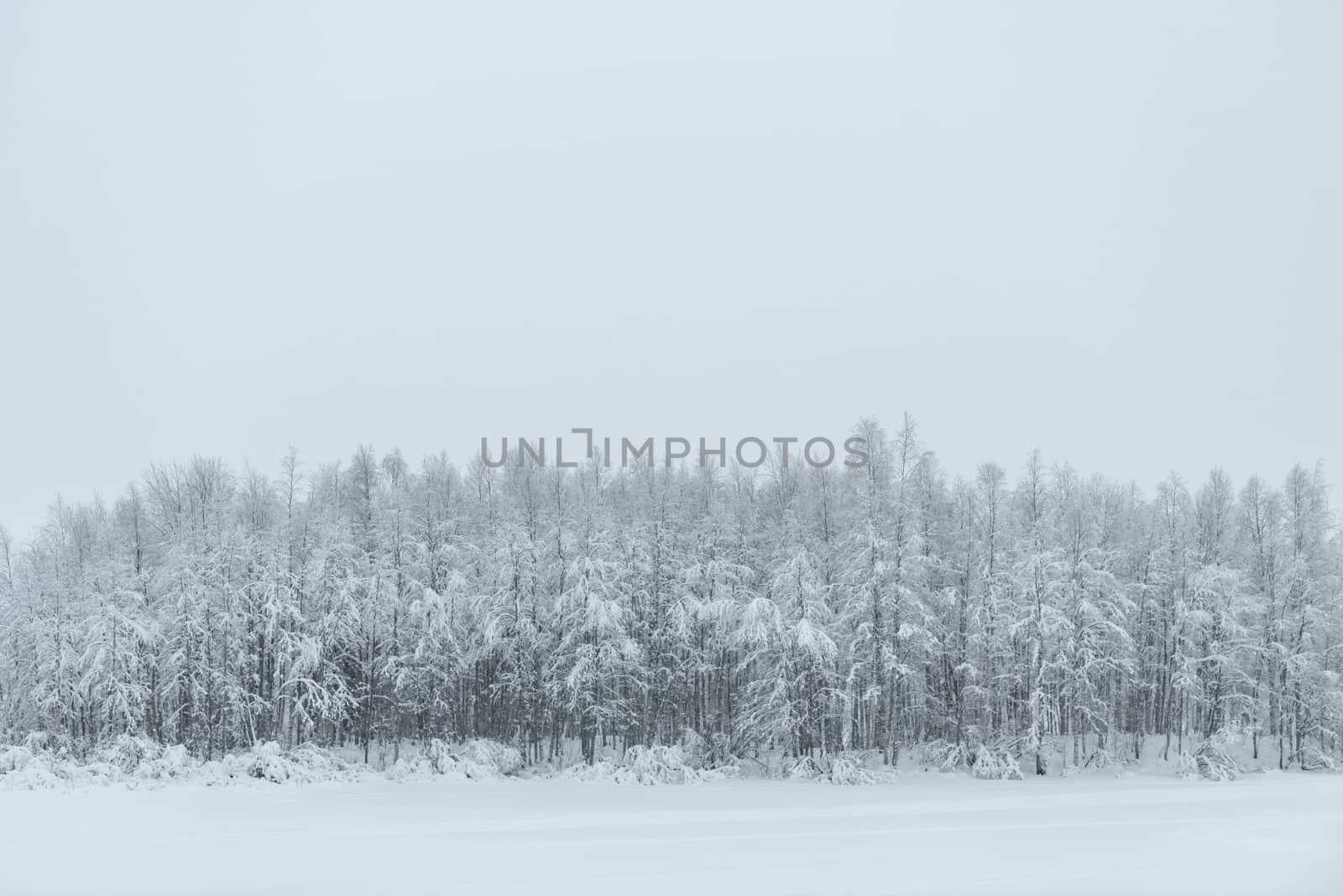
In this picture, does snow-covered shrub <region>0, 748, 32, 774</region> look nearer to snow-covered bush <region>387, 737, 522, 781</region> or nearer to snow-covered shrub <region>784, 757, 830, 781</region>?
snow-covered bush <region>387, 737, 522, 781</region>

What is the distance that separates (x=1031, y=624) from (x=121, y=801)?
35.9 m

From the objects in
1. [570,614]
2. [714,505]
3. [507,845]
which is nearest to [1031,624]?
[714,505]

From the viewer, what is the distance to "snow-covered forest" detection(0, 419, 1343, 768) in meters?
40.7

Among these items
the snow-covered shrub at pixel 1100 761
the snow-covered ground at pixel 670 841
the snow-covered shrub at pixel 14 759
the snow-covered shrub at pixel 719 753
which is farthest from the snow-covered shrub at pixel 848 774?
the snow-covered shrub at pixel 14 759

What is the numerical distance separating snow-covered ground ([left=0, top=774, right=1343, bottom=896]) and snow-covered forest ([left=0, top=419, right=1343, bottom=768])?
7439mm

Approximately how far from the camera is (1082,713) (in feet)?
149

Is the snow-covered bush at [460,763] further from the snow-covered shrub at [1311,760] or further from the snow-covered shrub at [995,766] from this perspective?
the snow-covered shrub at [1311,760]

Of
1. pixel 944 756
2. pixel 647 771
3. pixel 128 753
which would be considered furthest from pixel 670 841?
pixel 128 753

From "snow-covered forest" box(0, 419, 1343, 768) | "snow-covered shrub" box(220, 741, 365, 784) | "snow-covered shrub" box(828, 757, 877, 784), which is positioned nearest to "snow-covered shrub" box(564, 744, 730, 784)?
"snow-covered forest" box(0, 419, 1343, 768)

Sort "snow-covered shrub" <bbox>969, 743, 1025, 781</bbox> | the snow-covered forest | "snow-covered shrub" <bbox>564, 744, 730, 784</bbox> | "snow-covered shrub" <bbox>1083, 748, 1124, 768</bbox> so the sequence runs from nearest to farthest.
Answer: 1. "snow-covered shrub" <bbox>564, 744, 730, 784</bbox>
2. "snow-covered shrub" <bbox>969, 743, 1025, 781</bbox>
3. the snow-covered forest
4. "snow-covered shrub" <bbox>1083, 748, 1124, 768</bbox>

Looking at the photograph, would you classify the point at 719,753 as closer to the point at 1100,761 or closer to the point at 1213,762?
the point at 1100,761

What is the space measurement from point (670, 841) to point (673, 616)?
62.8ft

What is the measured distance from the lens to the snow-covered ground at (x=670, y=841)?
1828 centimetres

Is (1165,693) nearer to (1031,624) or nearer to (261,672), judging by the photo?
(1031,624)
